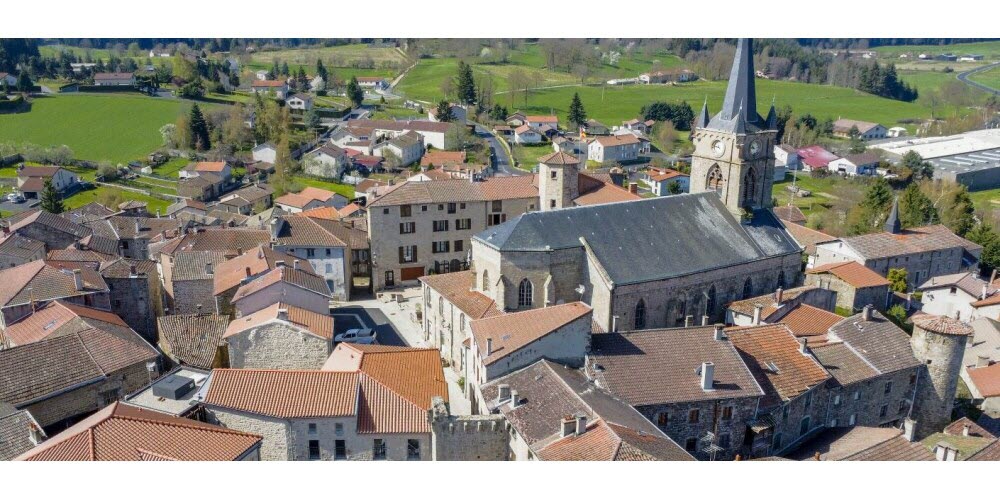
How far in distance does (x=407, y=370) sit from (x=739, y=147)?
27.6 m

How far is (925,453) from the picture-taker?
32.4 m

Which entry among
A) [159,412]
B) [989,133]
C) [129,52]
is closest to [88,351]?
[159,412]

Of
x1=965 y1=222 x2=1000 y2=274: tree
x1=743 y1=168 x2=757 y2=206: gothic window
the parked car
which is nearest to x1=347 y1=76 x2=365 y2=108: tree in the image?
the parked car

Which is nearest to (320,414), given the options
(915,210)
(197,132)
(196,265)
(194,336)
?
(194,336)

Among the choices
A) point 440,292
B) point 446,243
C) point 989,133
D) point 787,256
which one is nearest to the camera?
point 440,292

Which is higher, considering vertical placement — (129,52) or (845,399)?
(129,52)

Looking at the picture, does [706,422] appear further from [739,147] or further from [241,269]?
[241,269]

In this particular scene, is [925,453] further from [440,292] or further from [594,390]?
[440,292]

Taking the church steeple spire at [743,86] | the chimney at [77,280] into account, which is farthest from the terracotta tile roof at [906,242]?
the chimney at [77,280]

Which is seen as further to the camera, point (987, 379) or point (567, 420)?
point (987, 379)

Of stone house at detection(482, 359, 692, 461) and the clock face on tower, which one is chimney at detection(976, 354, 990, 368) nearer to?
the clock face on tower

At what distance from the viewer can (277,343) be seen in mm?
38688

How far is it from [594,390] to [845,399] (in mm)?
13996

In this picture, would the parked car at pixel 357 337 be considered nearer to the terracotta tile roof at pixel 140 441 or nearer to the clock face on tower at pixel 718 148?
the terracotta tile roof at pixel 140 441
